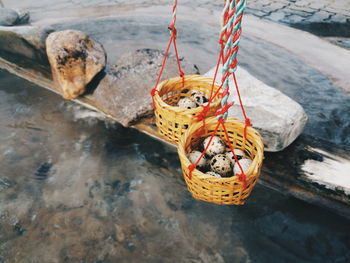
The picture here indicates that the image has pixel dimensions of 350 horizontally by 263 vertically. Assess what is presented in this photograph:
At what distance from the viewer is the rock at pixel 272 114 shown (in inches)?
136

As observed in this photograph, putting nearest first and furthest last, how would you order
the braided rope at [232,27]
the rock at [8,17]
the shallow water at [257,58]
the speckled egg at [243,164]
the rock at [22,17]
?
1. the braided rope at [232,27]
2. the speckled egg at [243,164]
3. the shallow water at [257,58]
4. the rock at [8,17]
5. the rock at [22,17]

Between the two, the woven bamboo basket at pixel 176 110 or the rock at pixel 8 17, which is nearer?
the woven bamboo basket at pixel 176 110

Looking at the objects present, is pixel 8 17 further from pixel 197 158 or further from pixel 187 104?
pixel 197 158

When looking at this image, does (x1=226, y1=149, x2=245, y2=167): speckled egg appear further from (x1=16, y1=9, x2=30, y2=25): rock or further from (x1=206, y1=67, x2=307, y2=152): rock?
(x1=16, y1=9, x2=30, y2=25): rock

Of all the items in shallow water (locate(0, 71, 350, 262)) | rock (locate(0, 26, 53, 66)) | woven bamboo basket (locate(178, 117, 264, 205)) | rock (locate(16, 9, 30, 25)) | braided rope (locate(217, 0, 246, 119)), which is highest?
braided rope (locate(217, 0, 246, 119))

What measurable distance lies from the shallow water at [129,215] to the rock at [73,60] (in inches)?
42.1

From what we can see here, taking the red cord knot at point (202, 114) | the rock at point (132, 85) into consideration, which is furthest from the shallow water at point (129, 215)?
the red cord knot at point (202, 114)

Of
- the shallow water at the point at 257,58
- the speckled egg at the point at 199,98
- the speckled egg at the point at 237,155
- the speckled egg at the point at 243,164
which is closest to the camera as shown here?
the speckled egg at the point at 243,164

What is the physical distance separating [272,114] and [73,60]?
3.34m

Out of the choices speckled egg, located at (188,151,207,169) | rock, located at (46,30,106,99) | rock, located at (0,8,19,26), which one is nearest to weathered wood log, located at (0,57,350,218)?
speckled egg, located at (188,151,207,169)

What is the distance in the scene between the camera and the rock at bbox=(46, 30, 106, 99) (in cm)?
487

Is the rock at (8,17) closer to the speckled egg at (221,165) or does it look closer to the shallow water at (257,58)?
the shallow water at (257,58)

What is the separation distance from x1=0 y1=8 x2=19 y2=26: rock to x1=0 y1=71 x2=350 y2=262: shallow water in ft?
15.2

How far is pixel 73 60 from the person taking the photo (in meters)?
4.88
